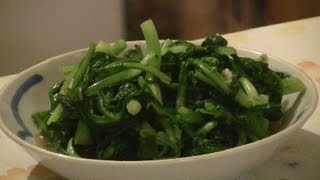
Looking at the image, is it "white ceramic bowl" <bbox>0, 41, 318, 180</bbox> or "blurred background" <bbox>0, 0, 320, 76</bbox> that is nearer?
"white ceramic bowl" <bbox>0, 41, 318, 180</bbox>

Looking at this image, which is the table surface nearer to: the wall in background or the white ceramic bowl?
the white ceramic bowl

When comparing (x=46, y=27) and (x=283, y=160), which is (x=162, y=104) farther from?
(x=46, y=27)

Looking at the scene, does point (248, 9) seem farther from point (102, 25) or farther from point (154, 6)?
point (102, 25)

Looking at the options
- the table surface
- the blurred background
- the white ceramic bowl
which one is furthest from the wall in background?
the white ceramic bowl

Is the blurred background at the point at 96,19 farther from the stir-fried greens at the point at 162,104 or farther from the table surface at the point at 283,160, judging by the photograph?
the stir-fried greens at the point at 162,104

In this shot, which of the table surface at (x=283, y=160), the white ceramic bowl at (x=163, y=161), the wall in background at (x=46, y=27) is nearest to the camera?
the white ceramic bowl at (x=163, y=161)

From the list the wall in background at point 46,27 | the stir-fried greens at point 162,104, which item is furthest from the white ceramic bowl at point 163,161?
the wall in background at point 46,27

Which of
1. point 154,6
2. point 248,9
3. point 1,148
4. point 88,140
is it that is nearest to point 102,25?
point 154,6
